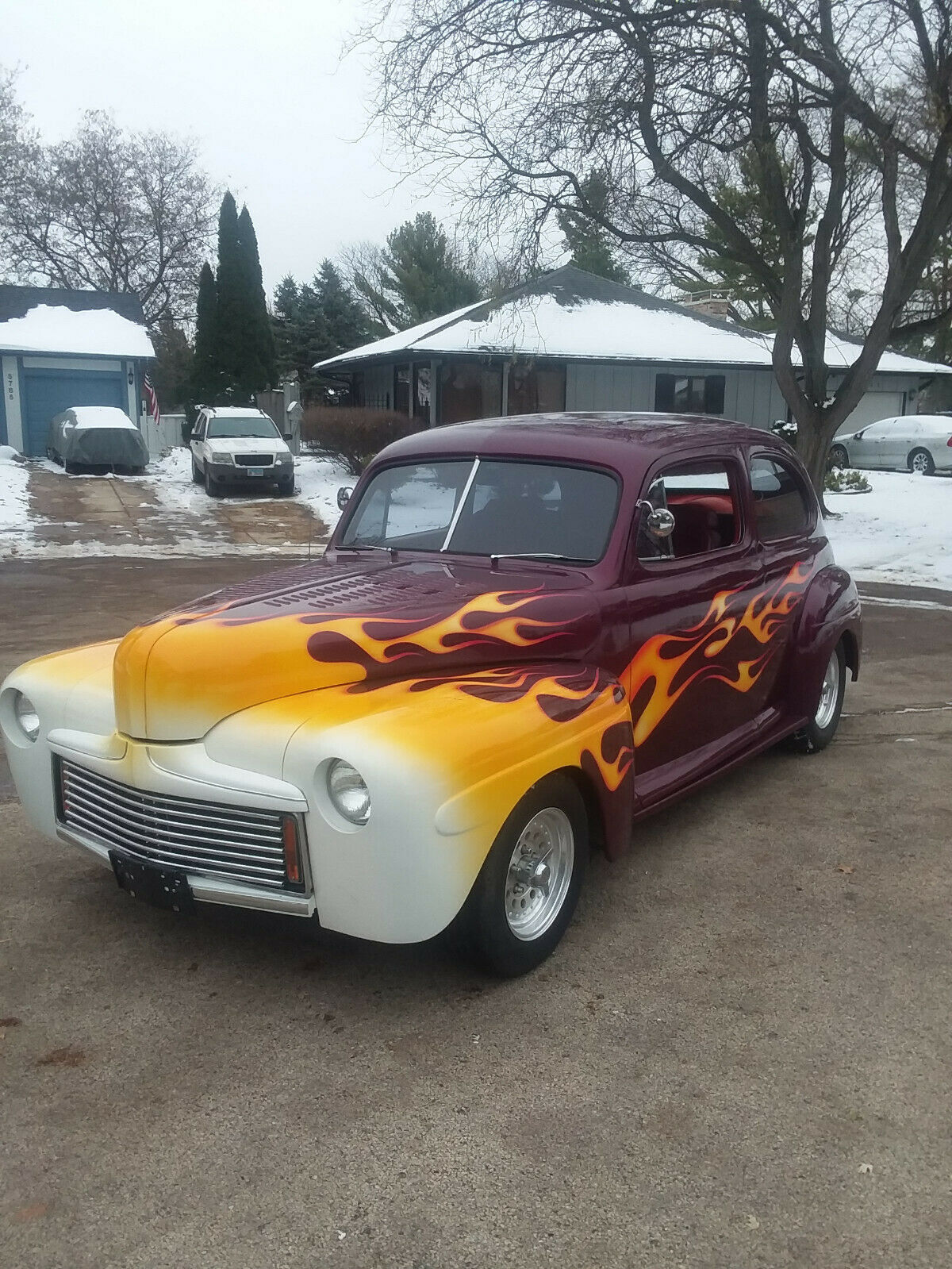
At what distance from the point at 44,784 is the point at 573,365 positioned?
76.4 ft

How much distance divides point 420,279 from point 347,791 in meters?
40.1

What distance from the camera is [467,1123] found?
2916mm

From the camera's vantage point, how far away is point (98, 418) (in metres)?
24.5

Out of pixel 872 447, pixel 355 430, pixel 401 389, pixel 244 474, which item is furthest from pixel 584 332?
pixel 244 474

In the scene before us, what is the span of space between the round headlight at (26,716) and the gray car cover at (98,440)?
70.3ft

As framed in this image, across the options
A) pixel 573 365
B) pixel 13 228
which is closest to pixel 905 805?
pixel 573 365

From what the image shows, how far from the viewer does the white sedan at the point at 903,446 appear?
25062mm

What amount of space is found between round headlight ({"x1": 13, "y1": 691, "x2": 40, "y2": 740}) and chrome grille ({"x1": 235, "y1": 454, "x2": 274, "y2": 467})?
18.5m

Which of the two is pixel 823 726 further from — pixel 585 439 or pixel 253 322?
pixel 253 322

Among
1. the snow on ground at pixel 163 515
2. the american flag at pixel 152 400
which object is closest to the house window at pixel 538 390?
the snow on ground at pixel 163 515

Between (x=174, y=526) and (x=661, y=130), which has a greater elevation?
(x=661, y=130)

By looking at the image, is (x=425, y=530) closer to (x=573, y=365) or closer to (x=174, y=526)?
(x=174, y=526)

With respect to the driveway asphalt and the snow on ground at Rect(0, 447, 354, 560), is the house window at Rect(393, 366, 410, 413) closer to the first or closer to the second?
the snow on ground at Rect(0, 447, 354, 560)

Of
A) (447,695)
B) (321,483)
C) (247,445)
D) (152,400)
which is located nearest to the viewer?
(447,695)
